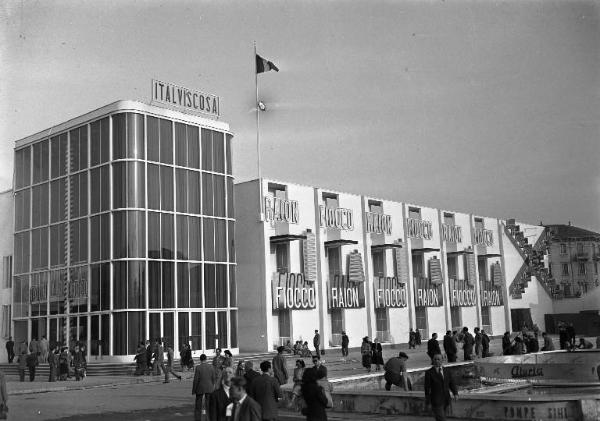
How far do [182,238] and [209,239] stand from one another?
222 cm

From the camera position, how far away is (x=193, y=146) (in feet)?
151

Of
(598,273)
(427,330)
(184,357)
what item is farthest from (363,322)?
(598,273)

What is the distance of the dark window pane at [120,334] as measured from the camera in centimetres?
4088

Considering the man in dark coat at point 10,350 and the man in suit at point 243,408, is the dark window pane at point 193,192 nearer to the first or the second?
the man in dark coat at point 10,350

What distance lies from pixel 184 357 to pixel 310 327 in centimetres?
1687

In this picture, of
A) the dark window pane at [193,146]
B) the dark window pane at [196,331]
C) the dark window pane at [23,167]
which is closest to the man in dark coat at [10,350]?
the dark window pane at [196,331]

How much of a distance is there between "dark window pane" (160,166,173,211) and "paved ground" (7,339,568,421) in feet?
37.7

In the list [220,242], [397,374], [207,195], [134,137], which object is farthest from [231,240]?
[397,374]

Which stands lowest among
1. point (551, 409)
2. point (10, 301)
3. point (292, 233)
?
point (551, 409)

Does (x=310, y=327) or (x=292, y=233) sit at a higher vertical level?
(x=292, y=233)

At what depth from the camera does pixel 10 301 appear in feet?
165

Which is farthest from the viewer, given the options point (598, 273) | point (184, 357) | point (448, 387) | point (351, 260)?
point (598, 273)

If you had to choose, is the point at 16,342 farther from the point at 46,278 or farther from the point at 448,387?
the point at 448,387

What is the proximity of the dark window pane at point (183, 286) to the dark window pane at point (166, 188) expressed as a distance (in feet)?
12.0
